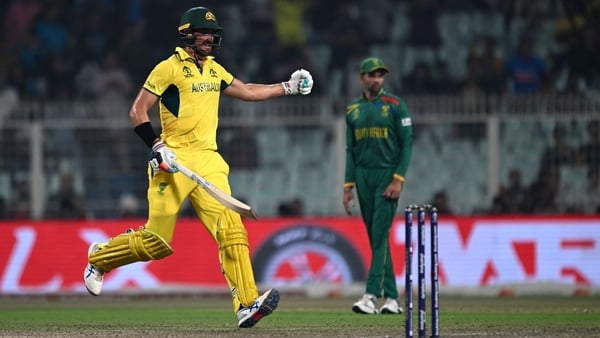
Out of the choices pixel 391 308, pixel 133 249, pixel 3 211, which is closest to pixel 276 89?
pixel 133 249

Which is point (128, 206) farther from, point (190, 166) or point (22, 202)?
point (190, 166)

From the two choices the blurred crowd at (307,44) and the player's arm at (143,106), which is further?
the blurred crowd at (307,44)

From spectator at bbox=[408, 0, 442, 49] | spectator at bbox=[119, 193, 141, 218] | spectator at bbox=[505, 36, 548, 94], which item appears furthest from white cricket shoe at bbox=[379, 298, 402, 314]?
spectator at bbox=[408, 0, 442, 49]

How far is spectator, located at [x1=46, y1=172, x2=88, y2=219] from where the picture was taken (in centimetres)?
1653

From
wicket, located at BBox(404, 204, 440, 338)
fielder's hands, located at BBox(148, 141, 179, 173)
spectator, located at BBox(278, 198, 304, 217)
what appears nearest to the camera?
wicket, located at BBox(404, 204, 440, 338)

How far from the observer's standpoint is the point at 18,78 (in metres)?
19.7

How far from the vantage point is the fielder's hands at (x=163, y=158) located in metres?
8.95

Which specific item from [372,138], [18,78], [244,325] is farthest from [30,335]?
[18,78]

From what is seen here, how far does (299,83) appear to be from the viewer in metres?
9.85

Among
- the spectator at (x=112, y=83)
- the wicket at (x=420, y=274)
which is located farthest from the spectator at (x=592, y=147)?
the wicket at (x=420, y=274)

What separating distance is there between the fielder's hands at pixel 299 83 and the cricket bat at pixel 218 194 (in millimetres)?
1123

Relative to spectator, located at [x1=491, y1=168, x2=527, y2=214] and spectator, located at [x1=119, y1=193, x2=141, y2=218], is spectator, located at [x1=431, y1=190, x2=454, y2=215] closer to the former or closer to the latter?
spectator, located at [x1=491, y1=168, x2=527, y2=214]

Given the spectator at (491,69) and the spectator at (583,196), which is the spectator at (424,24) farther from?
the spectator at (583,196)

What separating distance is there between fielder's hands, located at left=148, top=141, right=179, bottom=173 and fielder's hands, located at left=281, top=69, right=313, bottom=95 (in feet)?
4.09
